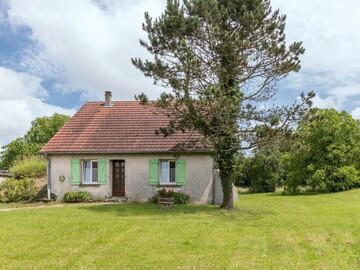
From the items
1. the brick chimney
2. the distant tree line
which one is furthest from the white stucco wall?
the distant tree line

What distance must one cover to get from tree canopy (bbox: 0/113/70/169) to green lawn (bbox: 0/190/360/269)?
35.9m

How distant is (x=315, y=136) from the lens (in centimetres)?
2200

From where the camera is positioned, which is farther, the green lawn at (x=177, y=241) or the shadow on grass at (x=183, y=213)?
the shadow on grass at (x=183, y=213)

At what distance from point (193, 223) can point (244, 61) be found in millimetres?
6298

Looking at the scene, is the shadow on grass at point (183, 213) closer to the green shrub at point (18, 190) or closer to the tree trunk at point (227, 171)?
the tree trunk at point (227, 171)

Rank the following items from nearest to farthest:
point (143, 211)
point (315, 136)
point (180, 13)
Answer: point (180, 13) → point (143, 211) → point (315, 136)

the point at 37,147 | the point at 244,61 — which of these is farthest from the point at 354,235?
the point at 37,147

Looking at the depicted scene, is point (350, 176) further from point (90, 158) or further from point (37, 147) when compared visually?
point (37, 147)

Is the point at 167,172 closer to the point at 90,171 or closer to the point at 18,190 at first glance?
the point at 90,171

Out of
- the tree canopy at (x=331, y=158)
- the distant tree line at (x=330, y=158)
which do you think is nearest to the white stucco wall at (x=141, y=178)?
the distant tree line at (x=330, y=158)

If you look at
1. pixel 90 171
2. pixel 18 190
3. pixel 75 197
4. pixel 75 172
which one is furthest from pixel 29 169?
pixel 75 197

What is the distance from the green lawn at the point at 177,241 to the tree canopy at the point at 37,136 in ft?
118

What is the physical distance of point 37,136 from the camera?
1829 inches

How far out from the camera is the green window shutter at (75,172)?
16.3 meters
